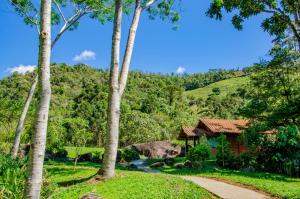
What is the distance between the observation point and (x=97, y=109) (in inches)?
1886

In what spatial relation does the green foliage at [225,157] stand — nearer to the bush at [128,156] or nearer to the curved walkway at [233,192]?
the curved walkway at [233,192]

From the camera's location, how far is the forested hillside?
2514 centimetres

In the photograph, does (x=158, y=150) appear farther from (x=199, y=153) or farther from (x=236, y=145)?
(x=199, y=153)

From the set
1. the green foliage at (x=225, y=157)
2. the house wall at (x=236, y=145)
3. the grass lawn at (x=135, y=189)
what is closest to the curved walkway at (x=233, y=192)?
the grass lawn at (x=135, y=189)

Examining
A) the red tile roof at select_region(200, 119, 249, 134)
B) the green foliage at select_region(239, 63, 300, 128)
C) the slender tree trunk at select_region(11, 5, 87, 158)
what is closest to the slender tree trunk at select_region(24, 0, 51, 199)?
the slender tree trunk at select_region(11, 5, 87, 158)

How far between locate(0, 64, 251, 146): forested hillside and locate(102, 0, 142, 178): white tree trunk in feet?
32.5

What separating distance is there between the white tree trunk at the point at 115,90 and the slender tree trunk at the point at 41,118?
7.00 meters

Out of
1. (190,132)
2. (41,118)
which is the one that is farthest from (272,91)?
(41,118)

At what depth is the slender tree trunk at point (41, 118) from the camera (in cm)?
452

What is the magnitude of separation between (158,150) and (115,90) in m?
23.0

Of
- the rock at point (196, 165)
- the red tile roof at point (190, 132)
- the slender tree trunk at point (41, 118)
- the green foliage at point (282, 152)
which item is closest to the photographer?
the slender tree trunk at point (41, 118)

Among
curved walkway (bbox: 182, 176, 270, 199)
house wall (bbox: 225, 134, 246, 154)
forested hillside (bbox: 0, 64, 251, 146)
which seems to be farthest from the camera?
house wall (bbox: 225, 134, 246, 154)

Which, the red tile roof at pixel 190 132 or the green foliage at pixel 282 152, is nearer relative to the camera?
the green foliage at pixel 282 152

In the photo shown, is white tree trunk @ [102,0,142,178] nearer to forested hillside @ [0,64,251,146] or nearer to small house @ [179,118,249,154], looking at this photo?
forested hillside @ [0,64,251,146]
